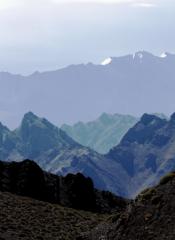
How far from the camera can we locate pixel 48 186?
116m

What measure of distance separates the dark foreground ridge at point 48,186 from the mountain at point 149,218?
62.4 meters

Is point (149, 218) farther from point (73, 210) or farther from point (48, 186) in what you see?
point (48, 186)

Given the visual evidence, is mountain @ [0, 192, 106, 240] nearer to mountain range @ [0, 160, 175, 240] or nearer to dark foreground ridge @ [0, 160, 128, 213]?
mountain range @ [0, 160, 175, 240]

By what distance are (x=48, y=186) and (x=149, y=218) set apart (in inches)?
2890

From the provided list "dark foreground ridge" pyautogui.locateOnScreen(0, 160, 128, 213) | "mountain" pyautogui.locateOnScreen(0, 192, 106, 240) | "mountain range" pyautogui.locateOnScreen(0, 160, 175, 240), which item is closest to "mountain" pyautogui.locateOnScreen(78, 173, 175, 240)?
"mountain range" pyautogui.locateOnScreen(0, 160, 175, 240)

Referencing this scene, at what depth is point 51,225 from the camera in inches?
2630

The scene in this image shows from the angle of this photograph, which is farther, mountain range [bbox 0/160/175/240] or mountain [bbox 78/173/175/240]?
mountain range [bbox 0/160/175/240]

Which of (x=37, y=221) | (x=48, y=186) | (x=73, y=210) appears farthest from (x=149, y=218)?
(x=48, y=186)

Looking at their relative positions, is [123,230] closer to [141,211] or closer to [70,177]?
[141,211]

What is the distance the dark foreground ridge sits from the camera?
112169mm

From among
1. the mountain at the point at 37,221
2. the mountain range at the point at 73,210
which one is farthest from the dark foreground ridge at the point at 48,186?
the mountain at the point at 37,221

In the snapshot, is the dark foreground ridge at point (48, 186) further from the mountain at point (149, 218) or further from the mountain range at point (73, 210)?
the mountain at point (149, 218)

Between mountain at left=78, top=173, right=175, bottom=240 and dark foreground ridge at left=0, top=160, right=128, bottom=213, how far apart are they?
62.4 metres

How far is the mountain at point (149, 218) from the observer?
4219 cm
